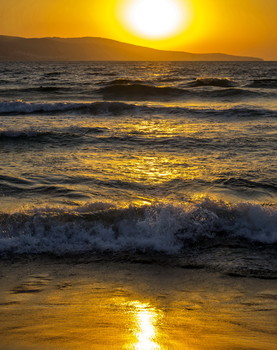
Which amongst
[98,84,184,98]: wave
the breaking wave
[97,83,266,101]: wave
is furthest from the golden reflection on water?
[98,84,184,98]: wave

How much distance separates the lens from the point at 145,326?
110 inches

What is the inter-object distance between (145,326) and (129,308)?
0.38 meters

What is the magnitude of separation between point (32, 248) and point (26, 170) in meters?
3.54

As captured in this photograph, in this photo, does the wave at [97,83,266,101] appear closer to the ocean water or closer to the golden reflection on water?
the ocean water

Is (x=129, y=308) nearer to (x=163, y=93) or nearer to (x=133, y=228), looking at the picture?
(x=133, y=228)

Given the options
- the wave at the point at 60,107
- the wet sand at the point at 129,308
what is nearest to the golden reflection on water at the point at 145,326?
the wet sand at the point at 129,308

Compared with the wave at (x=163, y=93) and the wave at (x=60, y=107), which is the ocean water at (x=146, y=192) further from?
the wave at (x=163, y=93)

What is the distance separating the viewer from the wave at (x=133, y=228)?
15.2 feet

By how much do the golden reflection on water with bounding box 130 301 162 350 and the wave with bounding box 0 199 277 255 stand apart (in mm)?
1412

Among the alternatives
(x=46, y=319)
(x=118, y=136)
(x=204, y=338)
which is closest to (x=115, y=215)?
(x=46, y=319)

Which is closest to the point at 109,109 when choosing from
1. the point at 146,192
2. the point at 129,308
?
the point at 146,192

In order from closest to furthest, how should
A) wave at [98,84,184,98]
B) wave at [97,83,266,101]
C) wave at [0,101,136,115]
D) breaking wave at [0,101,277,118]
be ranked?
breaking wave at [0,101,277,118], wave at [0,101,136,115], wave at [97,83,266,101], wave at [98,84,184,98]

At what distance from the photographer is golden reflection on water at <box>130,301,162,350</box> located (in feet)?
8.13

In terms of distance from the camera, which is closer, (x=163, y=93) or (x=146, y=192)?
(x=146, y=192)
